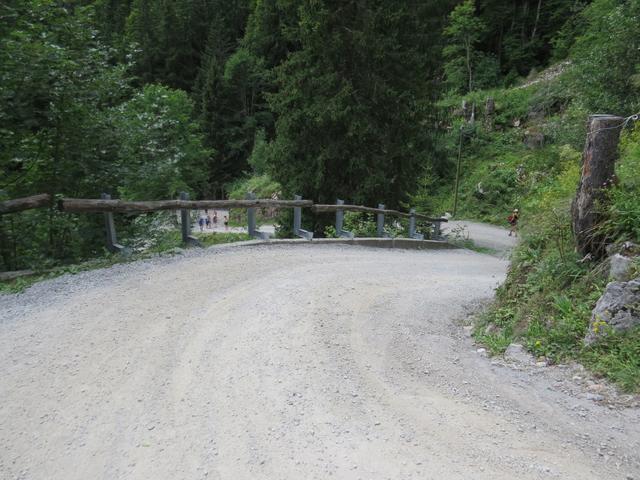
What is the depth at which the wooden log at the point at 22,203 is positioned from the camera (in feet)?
23.1

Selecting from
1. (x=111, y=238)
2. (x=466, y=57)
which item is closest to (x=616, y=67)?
(x=111, y=238)

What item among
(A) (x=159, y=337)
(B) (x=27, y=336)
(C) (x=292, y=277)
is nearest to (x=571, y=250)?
(C) (x=292, y=277)

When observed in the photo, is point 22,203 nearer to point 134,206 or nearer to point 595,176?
point 134,206

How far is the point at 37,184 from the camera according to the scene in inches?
341

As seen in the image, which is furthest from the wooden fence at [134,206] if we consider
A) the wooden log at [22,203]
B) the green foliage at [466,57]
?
the green foliage at [466,57]

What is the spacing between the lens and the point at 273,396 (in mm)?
3883

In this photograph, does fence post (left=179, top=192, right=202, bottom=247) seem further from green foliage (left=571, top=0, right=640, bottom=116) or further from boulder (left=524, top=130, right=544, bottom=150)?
boulder (left=524, top=130, right=544, bottom=150)

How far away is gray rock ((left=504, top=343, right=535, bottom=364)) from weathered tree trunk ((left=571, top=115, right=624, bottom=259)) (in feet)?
4.72

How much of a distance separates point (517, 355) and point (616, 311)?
1004mm

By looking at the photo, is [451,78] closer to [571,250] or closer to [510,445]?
[571,250]

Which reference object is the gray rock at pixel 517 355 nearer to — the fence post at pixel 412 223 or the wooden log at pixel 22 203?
the wooden log at pixel 22 203

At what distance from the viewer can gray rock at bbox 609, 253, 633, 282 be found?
4.48 meters

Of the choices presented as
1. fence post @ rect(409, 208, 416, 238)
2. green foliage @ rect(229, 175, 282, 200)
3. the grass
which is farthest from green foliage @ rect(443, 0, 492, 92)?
the grass

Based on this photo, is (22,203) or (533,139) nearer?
(22,203)
